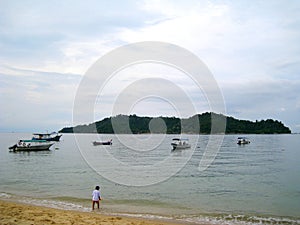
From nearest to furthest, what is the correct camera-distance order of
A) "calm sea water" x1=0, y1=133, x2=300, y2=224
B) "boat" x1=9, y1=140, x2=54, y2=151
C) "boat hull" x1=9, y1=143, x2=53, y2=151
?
"calm sea water" x1=0, y1=133, x2=300, y2=224
"boat hull" x1=9, y1=143, x2=53, y2=151
"boat" x1=9, y1=140, x2=54, y2=151

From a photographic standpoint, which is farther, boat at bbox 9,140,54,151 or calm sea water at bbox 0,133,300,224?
boat at bbox 9,140,54,151

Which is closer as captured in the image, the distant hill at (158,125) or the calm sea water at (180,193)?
the calm sea water at (180,193)

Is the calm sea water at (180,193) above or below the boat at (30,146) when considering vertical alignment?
below

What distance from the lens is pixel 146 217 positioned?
17.3 meters

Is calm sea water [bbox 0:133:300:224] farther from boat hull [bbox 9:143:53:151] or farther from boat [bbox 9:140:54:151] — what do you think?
boat [bbox 9:140:54:151]

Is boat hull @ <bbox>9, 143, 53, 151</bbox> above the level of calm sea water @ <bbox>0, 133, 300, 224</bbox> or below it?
above

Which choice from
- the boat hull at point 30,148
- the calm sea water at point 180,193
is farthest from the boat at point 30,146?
the calm sea water at point 180,193

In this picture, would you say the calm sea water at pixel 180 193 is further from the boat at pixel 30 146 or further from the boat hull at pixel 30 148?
the boat at pixel 30 146

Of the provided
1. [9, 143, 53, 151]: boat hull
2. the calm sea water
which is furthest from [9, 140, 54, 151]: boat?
the calm sea water

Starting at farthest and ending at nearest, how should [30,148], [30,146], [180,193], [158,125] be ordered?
1. [158,125]
2. [30,148]
3. [30,146]
4. [180,193]

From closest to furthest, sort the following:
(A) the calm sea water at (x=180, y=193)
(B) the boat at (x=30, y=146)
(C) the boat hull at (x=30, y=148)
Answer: (A) the calm sea water at (x=180, y=193), (C) the boat hull at (x=30, y=148), (B) the boat at (x=30, y=146)

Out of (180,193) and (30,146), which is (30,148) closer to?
(30,146)

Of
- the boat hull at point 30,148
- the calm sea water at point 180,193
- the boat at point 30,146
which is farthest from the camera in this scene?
the boat at point 30,146

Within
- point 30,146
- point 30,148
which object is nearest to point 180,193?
point 30,146
